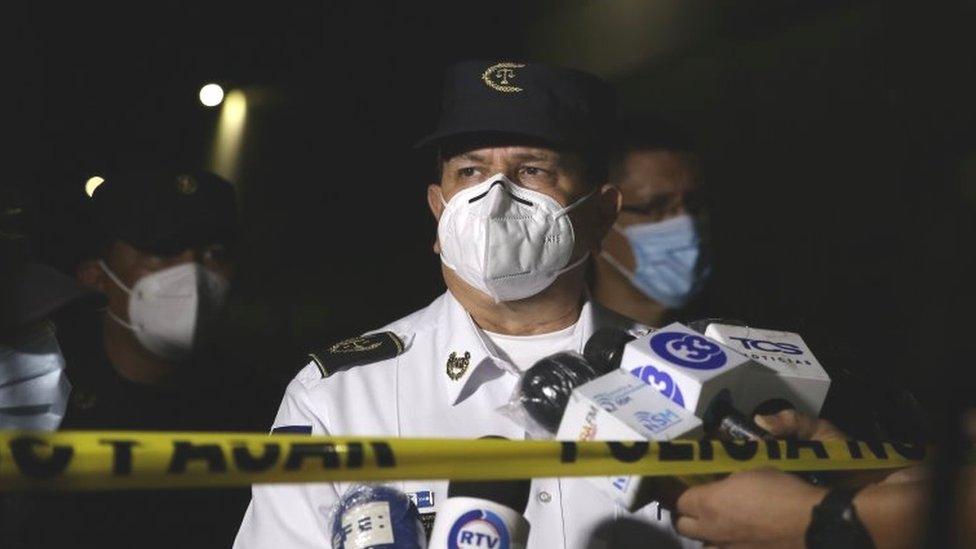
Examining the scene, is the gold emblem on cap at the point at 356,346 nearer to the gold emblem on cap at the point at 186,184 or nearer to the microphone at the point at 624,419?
the microphone at the point at 624,419

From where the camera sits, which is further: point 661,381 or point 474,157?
point 474,157

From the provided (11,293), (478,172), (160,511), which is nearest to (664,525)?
(478,172)

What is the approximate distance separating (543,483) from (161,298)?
165 cm

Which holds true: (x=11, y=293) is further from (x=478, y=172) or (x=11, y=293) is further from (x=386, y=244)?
(x=386, y=244)

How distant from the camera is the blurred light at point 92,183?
313 centimetres

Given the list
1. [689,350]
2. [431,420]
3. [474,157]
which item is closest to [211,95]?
[474,157]

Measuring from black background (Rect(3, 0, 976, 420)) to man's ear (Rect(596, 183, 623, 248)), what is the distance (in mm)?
1086

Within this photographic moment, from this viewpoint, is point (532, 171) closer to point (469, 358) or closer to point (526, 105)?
point (526, 105)

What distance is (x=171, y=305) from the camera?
3.08 meters

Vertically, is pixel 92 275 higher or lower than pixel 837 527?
lower

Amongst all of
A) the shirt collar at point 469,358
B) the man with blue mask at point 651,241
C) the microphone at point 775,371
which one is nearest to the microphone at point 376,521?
the microphone at point 775,371

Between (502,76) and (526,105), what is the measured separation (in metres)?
0.13

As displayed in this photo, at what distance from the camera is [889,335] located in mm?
3924

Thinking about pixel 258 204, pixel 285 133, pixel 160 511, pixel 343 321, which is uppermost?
Answer: pixel 285 133
